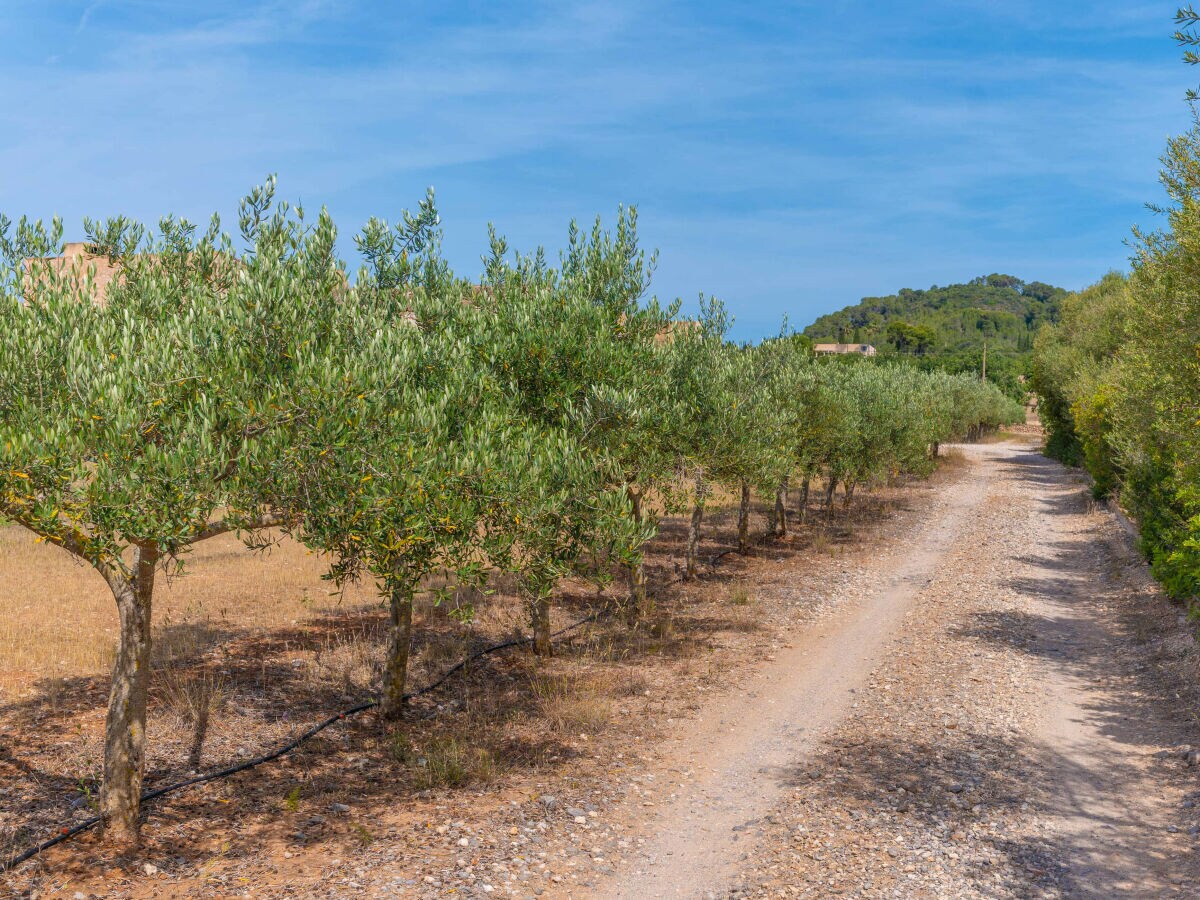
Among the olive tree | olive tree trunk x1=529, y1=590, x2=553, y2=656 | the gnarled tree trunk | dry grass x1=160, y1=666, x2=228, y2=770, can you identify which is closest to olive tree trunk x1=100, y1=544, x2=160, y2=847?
the olive tree

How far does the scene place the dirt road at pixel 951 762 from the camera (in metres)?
A: 10.0

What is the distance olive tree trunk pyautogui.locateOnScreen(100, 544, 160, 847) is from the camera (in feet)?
33.9

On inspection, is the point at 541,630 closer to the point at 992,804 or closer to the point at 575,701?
the point at 575,701

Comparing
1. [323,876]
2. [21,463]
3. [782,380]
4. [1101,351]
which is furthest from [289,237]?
[1101,351]

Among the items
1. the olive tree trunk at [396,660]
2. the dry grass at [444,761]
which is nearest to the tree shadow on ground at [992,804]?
the dry grass at [444,761]

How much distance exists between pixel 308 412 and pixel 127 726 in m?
5.20

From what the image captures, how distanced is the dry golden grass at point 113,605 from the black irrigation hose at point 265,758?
3.18m

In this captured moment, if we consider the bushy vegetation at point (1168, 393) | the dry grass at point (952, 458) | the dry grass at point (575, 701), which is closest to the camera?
the dry grass at point (575, 701)

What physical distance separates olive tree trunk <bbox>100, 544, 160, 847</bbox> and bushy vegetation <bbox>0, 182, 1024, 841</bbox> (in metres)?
0.03

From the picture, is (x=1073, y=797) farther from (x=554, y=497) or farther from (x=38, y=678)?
(x=38, y=678)

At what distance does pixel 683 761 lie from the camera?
13.6 metres

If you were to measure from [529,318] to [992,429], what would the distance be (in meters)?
107

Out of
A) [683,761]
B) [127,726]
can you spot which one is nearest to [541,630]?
[683,761]

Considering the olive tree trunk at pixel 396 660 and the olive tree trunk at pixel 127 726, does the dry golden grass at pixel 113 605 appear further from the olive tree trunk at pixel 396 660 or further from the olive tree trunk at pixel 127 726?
the olive tree trunk at pixel 127 726
